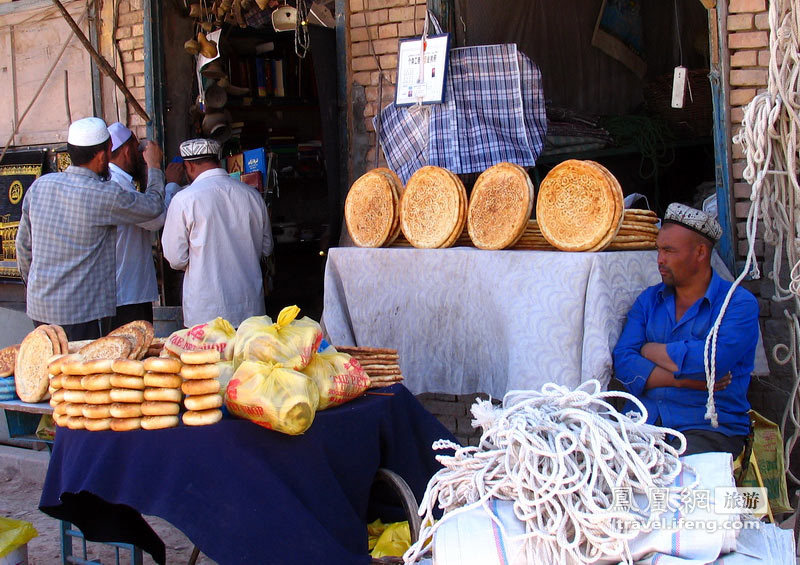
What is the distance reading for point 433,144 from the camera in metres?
4.39

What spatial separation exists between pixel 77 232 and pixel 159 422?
7.16 ft

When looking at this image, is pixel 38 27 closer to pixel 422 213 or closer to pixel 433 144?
pixel 433 144

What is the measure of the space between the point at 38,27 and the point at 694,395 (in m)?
5.43

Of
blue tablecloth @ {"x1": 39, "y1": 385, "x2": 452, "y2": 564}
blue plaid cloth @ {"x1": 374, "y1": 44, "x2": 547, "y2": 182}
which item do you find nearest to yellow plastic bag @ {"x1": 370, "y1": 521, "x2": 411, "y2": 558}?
blue tablecloth @ {"x1": 39, "y1": 385, "x2": 452, "y2": 564}

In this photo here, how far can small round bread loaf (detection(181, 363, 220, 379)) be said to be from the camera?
7.55 feet

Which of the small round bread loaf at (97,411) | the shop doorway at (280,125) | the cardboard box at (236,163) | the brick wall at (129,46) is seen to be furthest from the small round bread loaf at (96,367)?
the brick wall at (129,46)

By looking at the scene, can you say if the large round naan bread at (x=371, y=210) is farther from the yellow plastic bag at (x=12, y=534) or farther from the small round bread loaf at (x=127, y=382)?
the yellow plastic bag at (x=12, y=534)

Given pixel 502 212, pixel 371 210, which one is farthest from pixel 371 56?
pixel 502 212

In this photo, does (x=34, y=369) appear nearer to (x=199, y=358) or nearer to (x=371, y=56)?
(x=199, y=358)

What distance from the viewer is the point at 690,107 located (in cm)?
599

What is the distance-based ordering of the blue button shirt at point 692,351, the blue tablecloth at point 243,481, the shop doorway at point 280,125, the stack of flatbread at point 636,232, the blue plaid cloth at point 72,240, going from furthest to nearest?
the shop doorway at point 280,125
the blue plaid cloth at point 72,240
the stack of flatbread at point 636,232
the blue button shirt at point 692,351
the blue tablecloth at point 243,481

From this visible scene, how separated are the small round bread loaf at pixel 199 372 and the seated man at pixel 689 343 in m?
1.54

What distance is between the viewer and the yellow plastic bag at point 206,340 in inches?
102

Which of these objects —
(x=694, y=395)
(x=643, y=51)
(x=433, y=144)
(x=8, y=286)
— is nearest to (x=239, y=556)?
(x=694, y=395)
